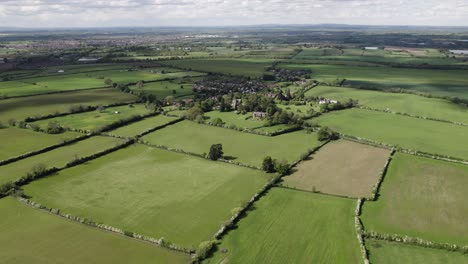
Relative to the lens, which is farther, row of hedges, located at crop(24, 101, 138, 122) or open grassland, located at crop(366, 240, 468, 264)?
row of hedges, located at crop(24, 101, 138, 122)

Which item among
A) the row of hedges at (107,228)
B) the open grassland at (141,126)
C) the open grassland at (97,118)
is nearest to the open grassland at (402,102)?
the open grassland at (141,126)

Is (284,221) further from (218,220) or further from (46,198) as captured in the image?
(46,198)

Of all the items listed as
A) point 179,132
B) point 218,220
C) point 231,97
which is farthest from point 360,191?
point 231,97

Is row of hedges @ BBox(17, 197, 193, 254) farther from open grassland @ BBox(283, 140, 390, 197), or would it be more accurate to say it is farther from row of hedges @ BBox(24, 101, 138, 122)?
row of hedges @ BBox(24, 101, 138, 122)

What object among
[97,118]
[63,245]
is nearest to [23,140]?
[97,118]


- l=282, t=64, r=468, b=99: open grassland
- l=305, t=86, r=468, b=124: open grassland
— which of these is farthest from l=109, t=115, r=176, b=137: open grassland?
l=282, t=64, r=468, b=99: open grassland
